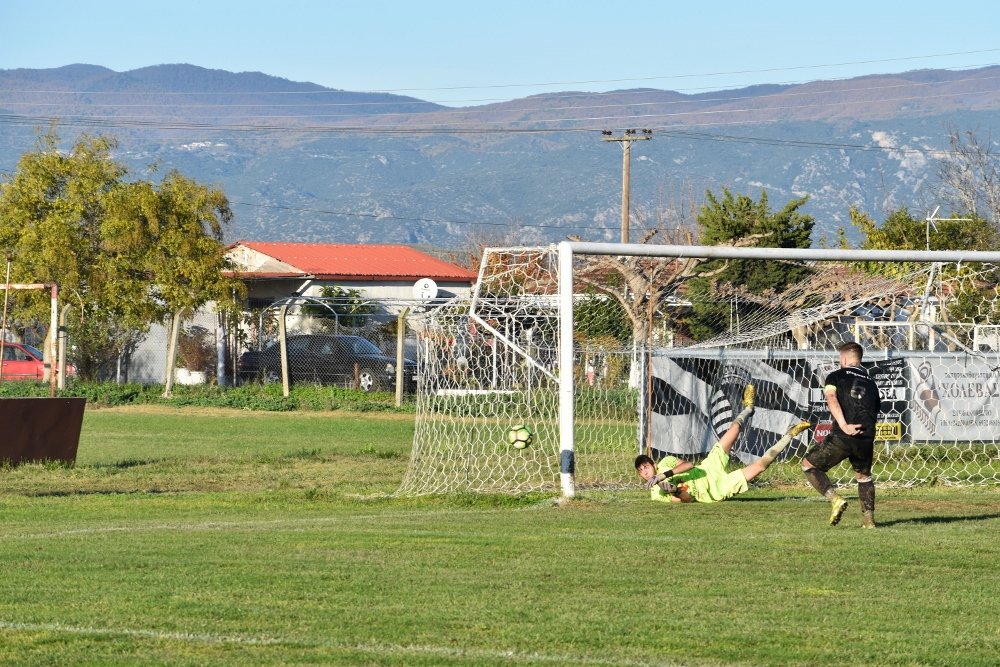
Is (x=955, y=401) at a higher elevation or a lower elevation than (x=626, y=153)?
lower

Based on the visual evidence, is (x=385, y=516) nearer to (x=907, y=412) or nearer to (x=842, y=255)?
(x=842, y=255)

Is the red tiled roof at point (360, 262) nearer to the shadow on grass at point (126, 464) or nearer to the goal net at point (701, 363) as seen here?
the shadow on grass at point (126, 464)

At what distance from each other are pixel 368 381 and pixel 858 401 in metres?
25.2

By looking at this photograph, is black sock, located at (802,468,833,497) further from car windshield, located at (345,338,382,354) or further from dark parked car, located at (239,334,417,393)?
car windshield, located at (345,338,382,354)

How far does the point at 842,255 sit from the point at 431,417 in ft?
16.7

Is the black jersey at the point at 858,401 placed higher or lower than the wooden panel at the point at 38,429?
higher

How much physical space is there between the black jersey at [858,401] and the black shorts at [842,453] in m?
0.05

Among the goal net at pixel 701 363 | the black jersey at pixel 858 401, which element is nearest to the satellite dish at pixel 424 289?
the goal net at pixel 701 363

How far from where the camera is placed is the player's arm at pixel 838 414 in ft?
41.5

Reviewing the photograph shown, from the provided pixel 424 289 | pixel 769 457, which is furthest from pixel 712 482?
pixel 424 289

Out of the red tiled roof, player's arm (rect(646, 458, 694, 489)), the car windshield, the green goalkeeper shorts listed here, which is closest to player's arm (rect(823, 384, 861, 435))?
the green goalkeeper shorts

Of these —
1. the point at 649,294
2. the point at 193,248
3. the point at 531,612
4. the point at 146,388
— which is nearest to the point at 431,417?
the point at 649,294

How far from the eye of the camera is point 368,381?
3703 centimetres

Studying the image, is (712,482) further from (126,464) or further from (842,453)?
(126,464)
